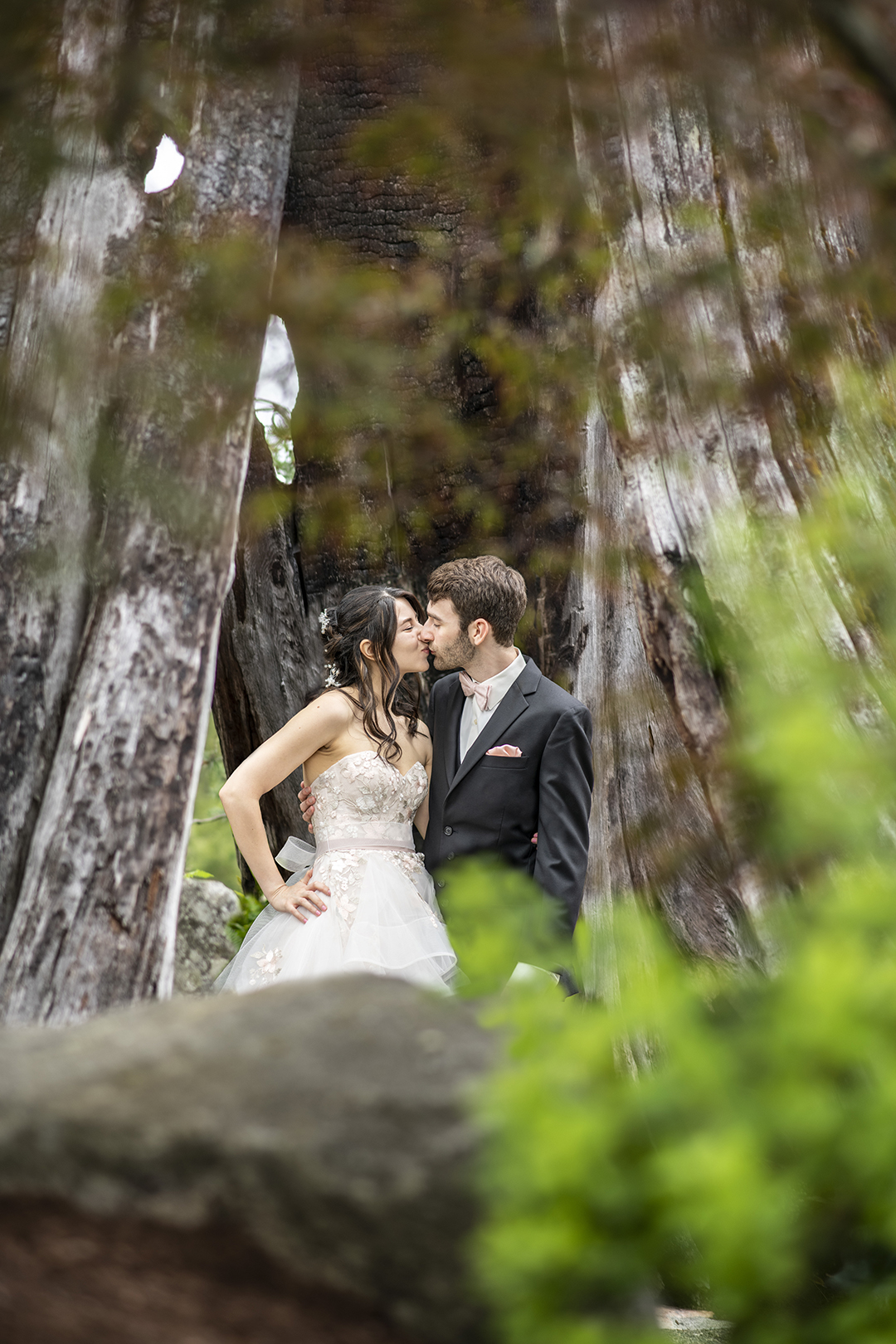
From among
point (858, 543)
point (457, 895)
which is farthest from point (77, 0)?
point (457, 895)

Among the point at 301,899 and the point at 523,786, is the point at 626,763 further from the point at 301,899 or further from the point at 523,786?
the point at 301,899

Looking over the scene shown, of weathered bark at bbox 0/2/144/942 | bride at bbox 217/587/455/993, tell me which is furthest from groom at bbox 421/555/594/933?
weathered bark at bbox 0/2/144/942

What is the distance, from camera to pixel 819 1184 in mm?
1226

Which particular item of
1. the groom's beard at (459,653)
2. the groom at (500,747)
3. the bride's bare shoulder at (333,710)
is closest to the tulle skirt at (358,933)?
the groom at (500,747)

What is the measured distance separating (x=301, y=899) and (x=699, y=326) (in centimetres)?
243

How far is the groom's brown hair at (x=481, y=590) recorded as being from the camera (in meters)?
3.88

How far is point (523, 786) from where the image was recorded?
12.6 feet

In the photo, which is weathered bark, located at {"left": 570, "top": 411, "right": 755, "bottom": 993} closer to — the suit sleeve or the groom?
the suit sleeve

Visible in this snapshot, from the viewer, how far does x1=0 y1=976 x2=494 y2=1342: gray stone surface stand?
4.41 ft

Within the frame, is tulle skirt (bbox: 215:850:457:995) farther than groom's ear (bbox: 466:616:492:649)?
No

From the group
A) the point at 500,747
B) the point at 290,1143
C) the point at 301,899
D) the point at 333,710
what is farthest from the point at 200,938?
the point at 290,1143

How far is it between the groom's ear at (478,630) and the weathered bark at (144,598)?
1301mm

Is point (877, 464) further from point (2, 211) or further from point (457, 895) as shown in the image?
point (2, 211)

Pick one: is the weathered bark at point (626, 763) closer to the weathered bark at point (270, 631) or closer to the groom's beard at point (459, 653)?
the groom's beard at point (459, 653)
